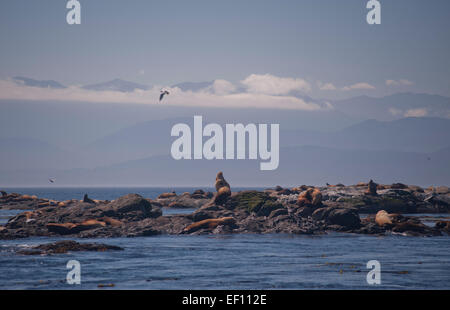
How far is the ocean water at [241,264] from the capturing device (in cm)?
3044

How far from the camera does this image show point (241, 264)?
37.3 metres

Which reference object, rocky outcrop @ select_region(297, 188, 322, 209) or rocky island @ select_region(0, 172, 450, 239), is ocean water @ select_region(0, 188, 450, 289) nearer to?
rocky island @ select_region(0, 172, 450, 239)

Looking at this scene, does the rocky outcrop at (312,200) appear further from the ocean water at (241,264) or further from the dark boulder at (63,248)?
the dark boulder at (63,248)

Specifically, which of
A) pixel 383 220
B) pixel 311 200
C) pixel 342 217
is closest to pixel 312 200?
pixel 311 200

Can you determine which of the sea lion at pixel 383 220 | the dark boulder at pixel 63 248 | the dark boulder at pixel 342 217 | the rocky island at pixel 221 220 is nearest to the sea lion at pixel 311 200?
the rocky island at pixel 221 220

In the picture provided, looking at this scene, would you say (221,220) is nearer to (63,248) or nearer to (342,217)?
(342,217)

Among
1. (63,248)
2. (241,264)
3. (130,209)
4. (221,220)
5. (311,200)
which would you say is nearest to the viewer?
(241,264)

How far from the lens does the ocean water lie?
30.4m

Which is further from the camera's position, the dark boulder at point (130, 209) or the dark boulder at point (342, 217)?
the dark boulder at point (130, 209)

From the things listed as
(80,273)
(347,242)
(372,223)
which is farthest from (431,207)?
(80,273)

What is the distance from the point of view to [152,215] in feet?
203

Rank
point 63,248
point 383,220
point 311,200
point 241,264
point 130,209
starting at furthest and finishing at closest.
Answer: point 311,200
point 130,209
point 383,220
point 63,248
point 241,264
